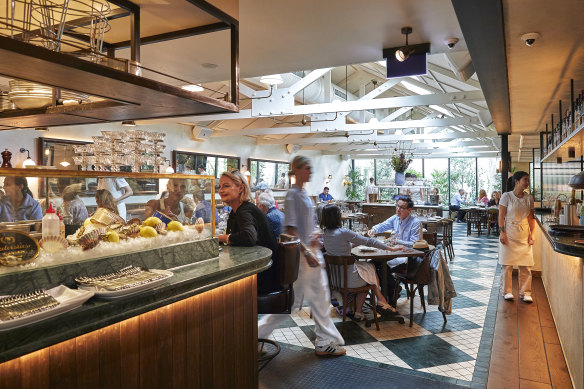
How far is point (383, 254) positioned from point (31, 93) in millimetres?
3448

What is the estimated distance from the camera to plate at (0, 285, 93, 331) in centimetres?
132

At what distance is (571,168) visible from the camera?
717 centimetres

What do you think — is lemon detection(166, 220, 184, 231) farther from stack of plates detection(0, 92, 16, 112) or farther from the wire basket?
stack of plates detection(0, 92, 16, 112)

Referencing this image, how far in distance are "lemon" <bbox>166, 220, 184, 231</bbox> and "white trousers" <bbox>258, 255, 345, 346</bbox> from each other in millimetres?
1577

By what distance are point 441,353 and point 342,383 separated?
113cm

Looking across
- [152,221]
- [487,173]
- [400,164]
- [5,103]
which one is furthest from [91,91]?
[487,173]

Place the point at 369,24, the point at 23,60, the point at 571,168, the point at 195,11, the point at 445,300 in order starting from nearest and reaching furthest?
the point at 23,60 → the point at 195,11 → the point at 369,24 → the point at 445,300 → the point at 571,168

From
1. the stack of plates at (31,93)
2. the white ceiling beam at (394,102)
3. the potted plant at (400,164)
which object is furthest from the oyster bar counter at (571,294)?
the potted plant at (400,164)

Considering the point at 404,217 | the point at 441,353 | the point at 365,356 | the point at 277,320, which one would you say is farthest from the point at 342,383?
the point at 404,217

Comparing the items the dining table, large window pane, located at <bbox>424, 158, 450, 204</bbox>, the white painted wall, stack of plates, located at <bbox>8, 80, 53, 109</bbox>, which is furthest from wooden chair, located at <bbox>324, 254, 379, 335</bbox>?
large window pane, located at <bbox>424, 158, 450, 204</bbox>

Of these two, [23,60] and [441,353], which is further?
[441,353]

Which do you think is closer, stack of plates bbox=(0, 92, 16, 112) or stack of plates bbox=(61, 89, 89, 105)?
stack of plates bbox=(61, 89, 89, 105)

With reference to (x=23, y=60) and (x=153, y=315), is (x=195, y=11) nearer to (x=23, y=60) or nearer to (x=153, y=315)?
(x=23, y=60)

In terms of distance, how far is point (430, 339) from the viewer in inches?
161
